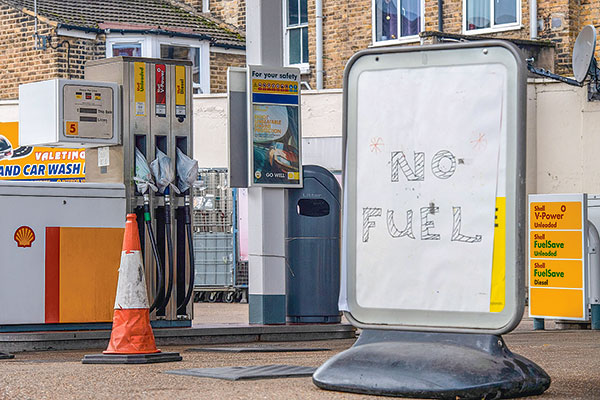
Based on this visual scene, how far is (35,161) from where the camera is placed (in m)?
27.1

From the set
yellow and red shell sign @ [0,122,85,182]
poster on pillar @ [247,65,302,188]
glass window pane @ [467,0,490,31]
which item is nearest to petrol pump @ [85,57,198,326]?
poster on pillar @ [247,65,302,188]

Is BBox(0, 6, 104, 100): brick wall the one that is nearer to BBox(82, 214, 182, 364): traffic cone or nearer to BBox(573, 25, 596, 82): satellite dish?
BBox(573, 25, 596, 82): satellite dish

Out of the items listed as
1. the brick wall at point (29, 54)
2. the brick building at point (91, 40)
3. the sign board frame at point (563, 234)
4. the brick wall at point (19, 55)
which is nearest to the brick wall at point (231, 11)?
the brick building at point (91, 40)

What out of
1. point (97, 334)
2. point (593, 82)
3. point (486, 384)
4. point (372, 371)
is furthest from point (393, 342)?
point (593, 82)

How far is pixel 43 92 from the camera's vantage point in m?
12.3

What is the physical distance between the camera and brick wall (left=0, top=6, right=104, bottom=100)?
92.2 ft

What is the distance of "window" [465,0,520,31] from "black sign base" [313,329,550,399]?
18793mm

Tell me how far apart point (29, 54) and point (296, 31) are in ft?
20.7

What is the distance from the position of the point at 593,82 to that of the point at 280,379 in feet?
51.6

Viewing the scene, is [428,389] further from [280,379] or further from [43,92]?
[43,92]

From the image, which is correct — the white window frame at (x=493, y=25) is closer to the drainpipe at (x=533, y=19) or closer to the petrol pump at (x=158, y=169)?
the drainpipe at (x=533, y=19)

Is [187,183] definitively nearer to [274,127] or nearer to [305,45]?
[274,127]

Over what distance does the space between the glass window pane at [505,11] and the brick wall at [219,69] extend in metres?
7.30

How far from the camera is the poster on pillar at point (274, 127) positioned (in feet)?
42.2
